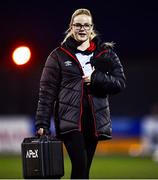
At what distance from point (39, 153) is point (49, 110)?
42cm

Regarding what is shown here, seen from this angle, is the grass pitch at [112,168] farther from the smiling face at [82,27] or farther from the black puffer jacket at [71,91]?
the smiling face at [82,27]

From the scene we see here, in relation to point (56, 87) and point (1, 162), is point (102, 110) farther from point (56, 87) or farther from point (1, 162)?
point (1, 162)

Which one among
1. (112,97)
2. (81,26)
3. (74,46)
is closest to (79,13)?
(81,26)

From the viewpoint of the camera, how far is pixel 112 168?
627 inches

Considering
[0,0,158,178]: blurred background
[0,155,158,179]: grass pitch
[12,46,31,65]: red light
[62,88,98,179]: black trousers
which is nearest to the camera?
[62,88,98,179]: black trousers

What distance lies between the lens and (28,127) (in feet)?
73.7

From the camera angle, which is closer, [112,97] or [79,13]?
[79,13]

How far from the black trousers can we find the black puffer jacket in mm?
57

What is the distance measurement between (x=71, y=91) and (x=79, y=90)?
0.25ft

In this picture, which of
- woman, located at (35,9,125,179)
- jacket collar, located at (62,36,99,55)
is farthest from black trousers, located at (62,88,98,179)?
jacket collar, located at (62,36,99,55)

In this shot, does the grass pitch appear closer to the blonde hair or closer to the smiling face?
the blonde hair

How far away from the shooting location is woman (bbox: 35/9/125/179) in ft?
24.7

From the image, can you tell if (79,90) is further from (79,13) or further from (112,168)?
(112,168)

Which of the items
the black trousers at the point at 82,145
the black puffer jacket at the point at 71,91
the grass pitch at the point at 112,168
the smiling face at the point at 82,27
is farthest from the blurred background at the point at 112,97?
the black trousers at the point at 82,145
